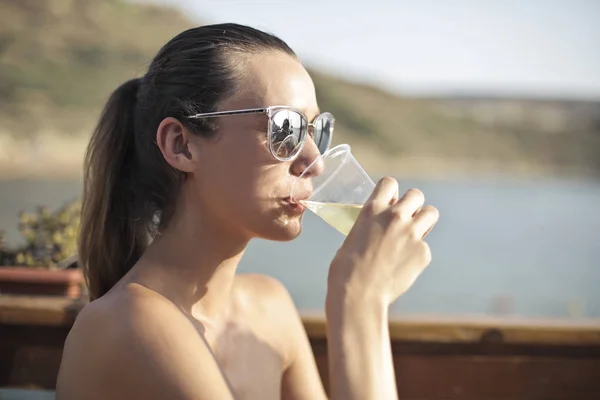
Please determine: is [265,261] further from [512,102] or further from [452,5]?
[452,5]

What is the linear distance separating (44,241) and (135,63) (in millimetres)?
21921

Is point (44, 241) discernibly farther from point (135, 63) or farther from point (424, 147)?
point (424, 147)

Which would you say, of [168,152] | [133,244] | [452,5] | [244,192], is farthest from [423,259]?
[452,5]

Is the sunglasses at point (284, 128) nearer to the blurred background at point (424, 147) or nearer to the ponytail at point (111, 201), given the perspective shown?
the ponytail at point (111, 201)

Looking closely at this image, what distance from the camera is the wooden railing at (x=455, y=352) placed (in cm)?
181

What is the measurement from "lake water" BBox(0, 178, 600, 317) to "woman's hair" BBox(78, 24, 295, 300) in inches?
267

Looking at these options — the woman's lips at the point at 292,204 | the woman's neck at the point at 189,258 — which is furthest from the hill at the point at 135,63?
the woman's lips at the point at 292,204

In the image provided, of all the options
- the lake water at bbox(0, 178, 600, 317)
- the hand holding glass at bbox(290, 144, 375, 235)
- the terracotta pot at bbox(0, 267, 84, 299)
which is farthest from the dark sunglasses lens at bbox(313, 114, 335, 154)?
the lake water at bbox(0, 178, 600, 317)

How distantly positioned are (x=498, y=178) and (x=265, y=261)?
2638 cm

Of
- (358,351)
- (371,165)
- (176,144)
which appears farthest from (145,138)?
(371,165)

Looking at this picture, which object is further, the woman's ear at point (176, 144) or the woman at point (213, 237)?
the woman's ear at point (176, 144)

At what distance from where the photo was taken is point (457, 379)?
73.1 inches

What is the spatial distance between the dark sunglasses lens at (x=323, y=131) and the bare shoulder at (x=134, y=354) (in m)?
0.43

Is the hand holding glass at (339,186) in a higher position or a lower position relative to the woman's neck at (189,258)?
higher
